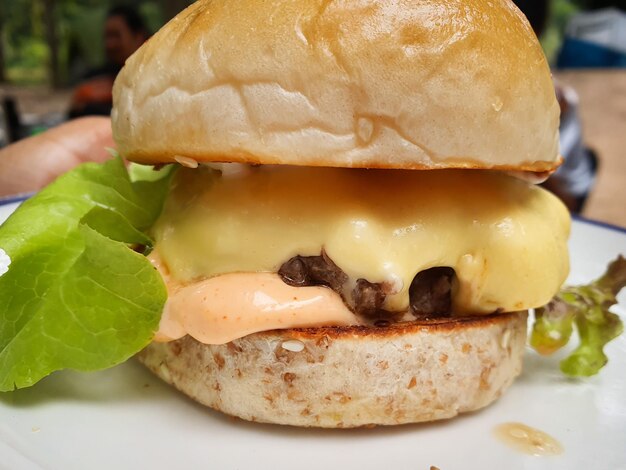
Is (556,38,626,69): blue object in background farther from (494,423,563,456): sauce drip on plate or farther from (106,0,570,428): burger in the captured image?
(494,423,563,456): sauce drip on plate

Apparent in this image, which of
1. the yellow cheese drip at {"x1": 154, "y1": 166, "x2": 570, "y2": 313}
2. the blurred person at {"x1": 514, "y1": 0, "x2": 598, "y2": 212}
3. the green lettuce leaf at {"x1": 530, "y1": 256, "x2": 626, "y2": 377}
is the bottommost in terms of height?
the blurred person at {"x1": 514, "y1": 0, "x2": 598, "y2": 212}

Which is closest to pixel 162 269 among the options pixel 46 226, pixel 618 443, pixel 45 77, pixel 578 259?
pixel 46 226

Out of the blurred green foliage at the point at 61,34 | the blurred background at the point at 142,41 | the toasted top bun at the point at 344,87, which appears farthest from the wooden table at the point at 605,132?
the blurred green foliage at the point at 61,34

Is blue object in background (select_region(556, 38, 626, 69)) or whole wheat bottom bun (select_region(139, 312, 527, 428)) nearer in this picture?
whole wheat bottom bun (select_region(139, 312, 527, 428))

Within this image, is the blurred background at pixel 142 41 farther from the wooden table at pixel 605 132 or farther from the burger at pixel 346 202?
the burger at pixel 346 202

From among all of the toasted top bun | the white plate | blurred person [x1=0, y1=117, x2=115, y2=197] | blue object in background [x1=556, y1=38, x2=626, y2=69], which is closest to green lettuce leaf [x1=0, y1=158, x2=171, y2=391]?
the white plate
